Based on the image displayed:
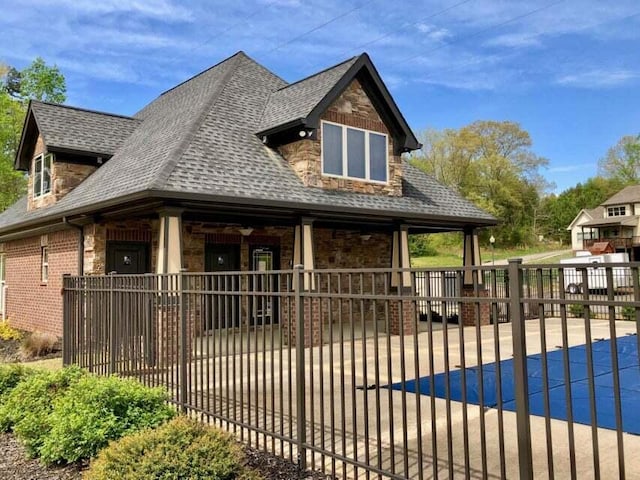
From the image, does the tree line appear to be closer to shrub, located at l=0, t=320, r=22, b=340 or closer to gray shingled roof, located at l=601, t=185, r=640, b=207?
gray shingled roof, located at l=601, t=185, r=640, b=207

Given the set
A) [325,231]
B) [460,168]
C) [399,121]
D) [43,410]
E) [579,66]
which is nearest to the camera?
[43,410]

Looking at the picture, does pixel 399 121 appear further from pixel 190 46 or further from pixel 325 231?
pixel 190 46

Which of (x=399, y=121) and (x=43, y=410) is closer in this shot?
(x=43, y=410)

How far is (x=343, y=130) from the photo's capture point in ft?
44.1

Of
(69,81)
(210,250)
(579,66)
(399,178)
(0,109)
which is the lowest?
(210,250)

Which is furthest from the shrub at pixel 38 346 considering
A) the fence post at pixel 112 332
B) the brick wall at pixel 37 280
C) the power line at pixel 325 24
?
the power line at pixel 325 24

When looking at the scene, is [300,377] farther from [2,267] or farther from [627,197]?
[627,197]

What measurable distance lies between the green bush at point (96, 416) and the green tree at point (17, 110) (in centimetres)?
2516

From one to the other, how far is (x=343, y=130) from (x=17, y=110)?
71.2ft

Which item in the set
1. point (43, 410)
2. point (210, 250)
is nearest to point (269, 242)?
point (210, 250)

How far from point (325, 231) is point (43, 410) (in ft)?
36.2

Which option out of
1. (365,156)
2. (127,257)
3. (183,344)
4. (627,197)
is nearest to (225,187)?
(127,257)

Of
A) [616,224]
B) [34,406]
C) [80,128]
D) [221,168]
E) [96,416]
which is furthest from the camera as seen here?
[616,224]

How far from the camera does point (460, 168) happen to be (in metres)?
56.6
